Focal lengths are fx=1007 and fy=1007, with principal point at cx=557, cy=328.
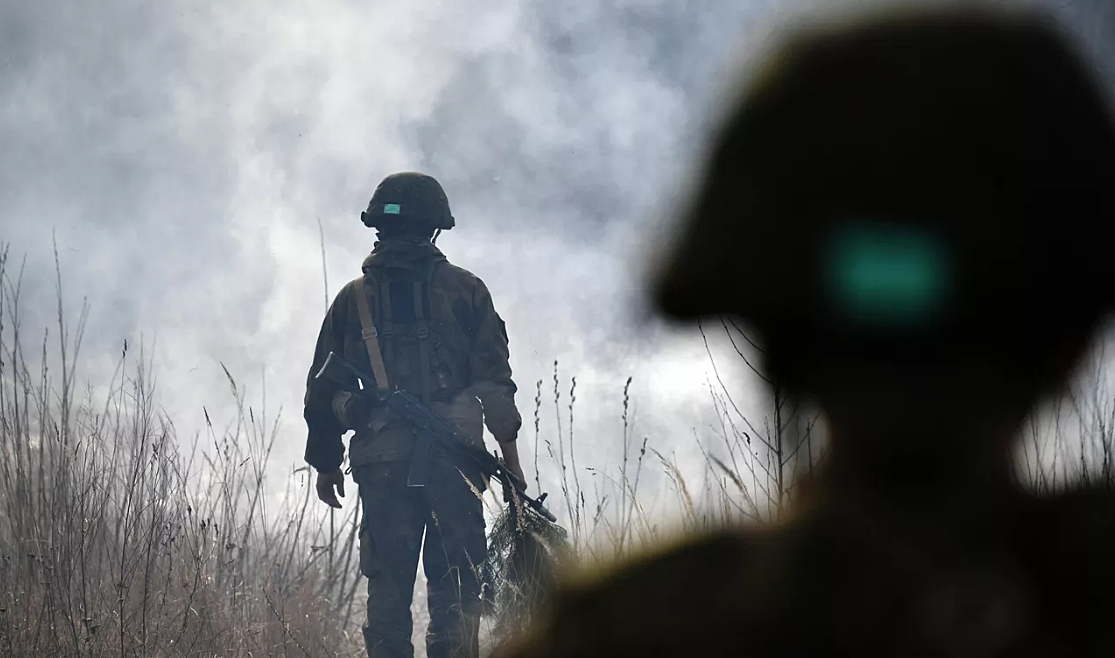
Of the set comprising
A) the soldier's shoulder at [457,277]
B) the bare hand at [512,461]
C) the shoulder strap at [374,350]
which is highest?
the soldier's shoulder at [457,277]

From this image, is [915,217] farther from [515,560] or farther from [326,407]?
[326,407]

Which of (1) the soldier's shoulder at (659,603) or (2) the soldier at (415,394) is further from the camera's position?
(2) the soldier at (415,394)

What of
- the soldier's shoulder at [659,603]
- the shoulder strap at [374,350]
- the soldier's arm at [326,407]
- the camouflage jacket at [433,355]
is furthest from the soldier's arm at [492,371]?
the soldier's shoulder at [659,603]

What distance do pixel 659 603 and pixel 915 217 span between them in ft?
0.68

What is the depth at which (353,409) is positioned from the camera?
4.27m

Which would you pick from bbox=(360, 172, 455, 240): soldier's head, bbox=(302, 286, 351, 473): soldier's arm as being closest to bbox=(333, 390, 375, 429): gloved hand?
bbox=(302, 286, 351, 473): soldier's arm

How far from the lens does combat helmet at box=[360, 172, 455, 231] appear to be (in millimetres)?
4465

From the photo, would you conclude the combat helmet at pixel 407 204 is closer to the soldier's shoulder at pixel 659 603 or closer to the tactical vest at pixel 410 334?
the tactical vest at pixel 410 334

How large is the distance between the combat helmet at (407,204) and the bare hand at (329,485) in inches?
44.3

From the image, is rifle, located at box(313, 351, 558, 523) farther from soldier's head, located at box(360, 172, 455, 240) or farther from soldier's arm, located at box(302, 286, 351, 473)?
soldier's head, located at box(360, 172, 455, 240)

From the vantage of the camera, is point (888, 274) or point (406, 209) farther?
point (406, 209)

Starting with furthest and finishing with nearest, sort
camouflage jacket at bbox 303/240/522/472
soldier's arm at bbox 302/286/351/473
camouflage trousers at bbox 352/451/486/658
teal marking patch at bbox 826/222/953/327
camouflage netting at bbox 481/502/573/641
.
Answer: soldier's arm at bbox 302/286/351/473 < camouflage jacket at bbox 303/240/522/472 < camouflage trousers at bbox 352/451/486/658 < camouflage netting at bbox 481/502/573/641 < teal marking patch at bbox 826/222/953/327

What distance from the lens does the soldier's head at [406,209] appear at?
4.46 m

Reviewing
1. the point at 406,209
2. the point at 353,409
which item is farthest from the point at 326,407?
the point at 406,209
